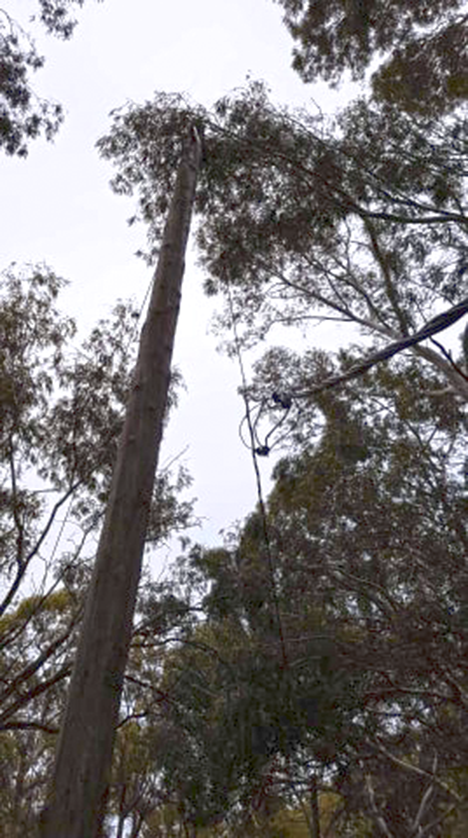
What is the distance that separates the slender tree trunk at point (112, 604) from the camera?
2203mm

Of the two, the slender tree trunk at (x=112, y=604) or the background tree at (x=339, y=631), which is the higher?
the background tree at (x=339, y=631)

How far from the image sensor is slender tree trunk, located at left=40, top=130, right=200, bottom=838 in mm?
2203

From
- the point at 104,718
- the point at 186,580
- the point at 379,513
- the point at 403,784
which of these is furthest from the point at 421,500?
the point at 104,718

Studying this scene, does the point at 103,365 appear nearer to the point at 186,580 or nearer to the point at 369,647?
the point at 186,580

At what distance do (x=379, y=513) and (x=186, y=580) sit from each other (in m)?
2.95

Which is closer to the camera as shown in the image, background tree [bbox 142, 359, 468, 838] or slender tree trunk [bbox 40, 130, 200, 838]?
slender tree trunk [bbox 40, 130, 200, 838]

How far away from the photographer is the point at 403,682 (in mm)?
10750

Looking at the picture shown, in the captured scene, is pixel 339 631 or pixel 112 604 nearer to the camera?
pixel 112 604

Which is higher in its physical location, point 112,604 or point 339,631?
point 339,631

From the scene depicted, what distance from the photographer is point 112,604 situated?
253cm

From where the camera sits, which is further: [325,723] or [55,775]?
[325,723]

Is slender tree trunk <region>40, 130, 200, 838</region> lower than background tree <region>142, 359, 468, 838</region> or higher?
lower

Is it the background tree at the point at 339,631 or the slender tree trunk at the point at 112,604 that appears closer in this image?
the slender tree trunk at the point at 112,604

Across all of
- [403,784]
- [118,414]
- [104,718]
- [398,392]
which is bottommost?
[104,718]
